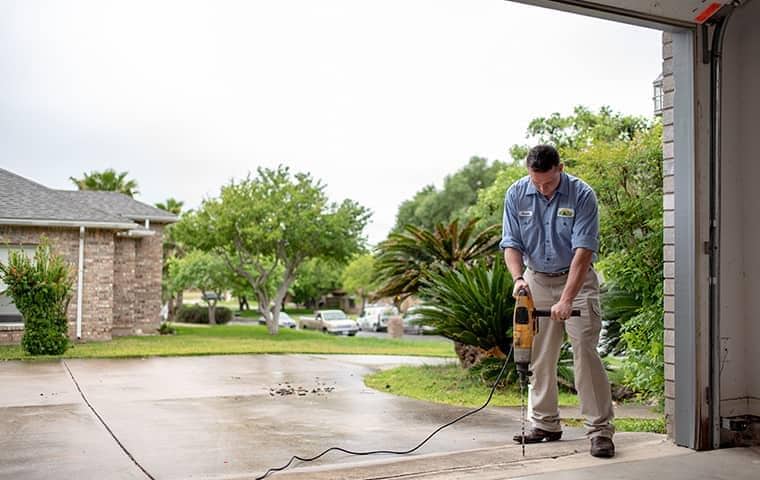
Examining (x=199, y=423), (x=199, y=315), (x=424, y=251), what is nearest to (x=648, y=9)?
(x=199, y=423)

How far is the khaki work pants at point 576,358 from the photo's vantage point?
4.13 meters

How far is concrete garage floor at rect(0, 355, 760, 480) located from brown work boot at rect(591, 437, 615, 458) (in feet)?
0.20

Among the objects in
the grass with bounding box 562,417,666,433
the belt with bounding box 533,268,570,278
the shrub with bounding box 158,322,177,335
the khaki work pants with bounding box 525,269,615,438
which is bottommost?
the shrub with bounding box 158,322,177,335

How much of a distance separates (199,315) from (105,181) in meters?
8.68

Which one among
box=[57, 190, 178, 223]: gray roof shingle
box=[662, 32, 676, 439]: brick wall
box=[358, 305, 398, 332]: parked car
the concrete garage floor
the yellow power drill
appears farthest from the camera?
box=[358, 305, 398, 332]: parked car

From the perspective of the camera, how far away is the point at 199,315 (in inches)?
1353

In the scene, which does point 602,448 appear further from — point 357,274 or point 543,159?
point 357,274

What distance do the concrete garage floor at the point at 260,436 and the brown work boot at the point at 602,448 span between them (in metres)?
0.06

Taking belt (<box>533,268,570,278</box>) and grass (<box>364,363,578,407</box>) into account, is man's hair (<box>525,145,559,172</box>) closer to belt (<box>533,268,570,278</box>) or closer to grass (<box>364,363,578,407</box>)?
belt (<box>533,268,570,278</box>)

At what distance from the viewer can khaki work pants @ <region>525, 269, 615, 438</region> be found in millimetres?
4129

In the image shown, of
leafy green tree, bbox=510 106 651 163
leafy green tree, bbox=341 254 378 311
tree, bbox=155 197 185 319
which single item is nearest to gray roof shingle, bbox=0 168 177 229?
leafy green tree, bbox=510 106 651 163

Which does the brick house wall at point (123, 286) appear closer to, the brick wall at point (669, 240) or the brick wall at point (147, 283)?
the brick wall at point (147, 283)

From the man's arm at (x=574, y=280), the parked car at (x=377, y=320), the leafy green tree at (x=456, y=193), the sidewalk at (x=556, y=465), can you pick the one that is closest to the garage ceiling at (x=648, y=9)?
the man's arm at (x=574, y=280)

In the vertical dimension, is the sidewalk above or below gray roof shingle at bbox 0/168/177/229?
below
